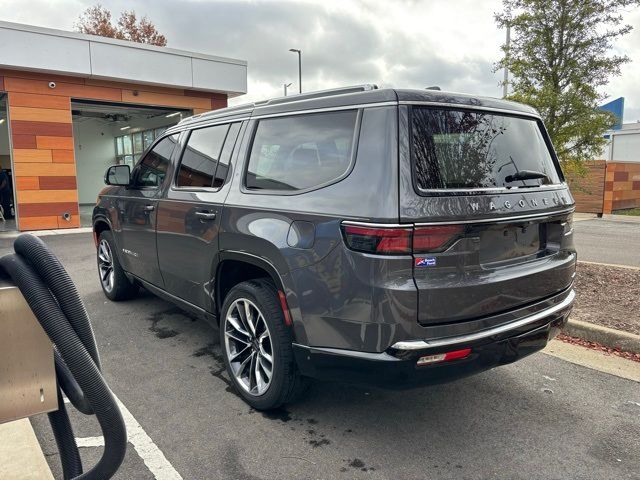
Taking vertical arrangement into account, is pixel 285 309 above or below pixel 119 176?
below

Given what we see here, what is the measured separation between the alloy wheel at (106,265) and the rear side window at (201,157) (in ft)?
6.50

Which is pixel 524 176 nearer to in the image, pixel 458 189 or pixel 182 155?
pixel 458 189

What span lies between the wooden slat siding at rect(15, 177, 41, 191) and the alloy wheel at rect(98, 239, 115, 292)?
28.5ft

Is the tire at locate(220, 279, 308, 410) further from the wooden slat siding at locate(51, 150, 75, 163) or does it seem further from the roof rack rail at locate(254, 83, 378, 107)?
the wooden slat siding at locate(51, 150, 75, 163)

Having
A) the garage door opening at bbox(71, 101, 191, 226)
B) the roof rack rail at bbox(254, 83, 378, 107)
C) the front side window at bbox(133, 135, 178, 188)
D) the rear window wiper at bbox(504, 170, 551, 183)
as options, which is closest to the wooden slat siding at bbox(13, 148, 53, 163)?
the garage door opening at bbox(71, 101, 191, 226)

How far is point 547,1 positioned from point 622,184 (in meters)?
13.6

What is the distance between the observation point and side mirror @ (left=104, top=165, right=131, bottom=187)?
4.92m

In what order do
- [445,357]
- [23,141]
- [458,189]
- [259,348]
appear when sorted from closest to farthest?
[445,357], [458,189], [259,348], [23,141]

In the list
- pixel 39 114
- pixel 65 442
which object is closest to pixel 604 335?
pixel 65 442

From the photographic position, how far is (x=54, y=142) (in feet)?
43.2

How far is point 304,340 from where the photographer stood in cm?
278

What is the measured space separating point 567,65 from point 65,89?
480 inches

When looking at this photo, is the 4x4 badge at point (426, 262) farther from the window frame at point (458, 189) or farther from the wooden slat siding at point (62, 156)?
the wooden slat siding at point (62, 156)

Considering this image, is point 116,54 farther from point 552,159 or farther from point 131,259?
point 552,159
